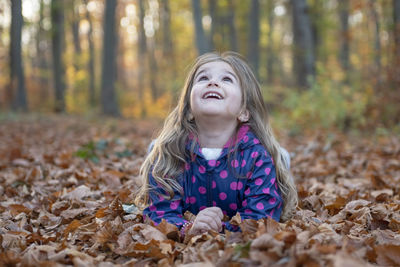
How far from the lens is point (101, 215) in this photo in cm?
290

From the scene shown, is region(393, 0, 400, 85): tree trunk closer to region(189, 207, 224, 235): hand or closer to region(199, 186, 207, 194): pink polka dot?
region(199, 186, 207, 194): pink polka dot

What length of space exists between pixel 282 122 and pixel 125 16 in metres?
23.4

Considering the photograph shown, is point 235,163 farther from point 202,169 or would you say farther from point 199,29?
point 199,29

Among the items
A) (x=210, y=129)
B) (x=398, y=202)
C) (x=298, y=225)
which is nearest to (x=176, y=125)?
(x=210, y=129)

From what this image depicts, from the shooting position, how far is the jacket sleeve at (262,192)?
253 cm

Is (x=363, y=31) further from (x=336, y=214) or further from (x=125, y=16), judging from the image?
(x=336, y=214)

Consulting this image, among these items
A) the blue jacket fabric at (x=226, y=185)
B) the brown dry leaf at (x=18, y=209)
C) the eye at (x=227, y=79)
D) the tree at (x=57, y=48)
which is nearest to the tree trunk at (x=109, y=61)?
the tree at (x=57, y=48)

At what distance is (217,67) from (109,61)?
11881mm

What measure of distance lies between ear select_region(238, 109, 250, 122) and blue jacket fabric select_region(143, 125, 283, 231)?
0.15 m

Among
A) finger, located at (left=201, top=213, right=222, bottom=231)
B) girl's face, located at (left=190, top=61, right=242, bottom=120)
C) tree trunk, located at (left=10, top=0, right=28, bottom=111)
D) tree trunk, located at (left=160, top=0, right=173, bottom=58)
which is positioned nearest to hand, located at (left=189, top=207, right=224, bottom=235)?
finger, located at (left=201, top=213, right=222, bottom=231)

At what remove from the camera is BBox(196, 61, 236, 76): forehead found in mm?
2840

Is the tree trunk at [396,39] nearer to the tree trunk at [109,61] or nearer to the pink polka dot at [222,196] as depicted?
the pink polka dot at [222,196]

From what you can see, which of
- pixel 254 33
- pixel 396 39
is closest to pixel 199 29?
pixel 396 39

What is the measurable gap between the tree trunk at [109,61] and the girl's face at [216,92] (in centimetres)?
1152
